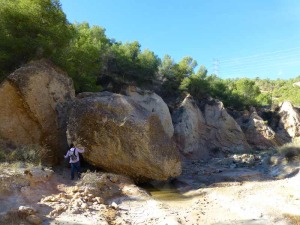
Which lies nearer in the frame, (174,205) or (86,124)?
(174,205)

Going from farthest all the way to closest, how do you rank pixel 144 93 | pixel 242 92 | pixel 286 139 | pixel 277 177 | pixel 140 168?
pixel 242 92, pixel 286 139, pixel 144 93, pixel 277 177, pixel 140 168

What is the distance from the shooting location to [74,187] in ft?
35.1

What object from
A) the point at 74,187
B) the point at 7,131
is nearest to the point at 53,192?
the point at 74,187

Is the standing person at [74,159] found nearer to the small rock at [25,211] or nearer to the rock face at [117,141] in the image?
the rock face at [117,141]

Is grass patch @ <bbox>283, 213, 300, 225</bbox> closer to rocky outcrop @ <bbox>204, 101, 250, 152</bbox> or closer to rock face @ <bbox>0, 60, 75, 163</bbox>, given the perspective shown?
rock face @ <bbox>0, 60, 75, 163</bbox>

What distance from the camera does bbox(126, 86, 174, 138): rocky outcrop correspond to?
27.0m

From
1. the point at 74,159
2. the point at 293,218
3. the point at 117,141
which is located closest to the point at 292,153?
the point at 117,141

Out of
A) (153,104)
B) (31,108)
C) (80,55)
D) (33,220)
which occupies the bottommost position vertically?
(33,220)

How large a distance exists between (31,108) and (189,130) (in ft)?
57.4

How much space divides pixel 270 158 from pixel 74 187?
15028 millimetres

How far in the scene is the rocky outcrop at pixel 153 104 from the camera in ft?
88.5

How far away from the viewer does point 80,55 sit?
1988 centimetres

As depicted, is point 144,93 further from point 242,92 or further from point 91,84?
point 242,92

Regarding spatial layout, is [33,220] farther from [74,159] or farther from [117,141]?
[117,141]
